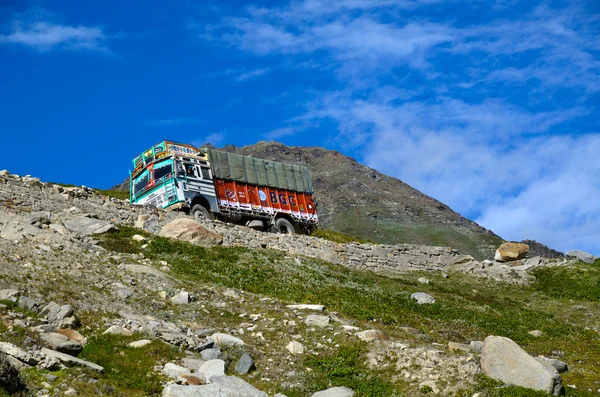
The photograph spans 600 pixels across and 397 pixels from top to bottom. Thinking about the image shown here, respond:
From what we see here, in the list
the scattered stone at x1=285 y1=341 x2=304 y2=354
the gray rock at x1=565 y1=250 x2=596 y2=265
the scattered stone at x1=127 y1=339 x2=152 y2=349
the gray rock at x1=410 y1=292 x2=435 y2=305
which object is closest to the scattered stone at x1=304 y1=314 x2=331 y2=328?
the scattered stone at x1=285 y1=341 x2=304 y2=354

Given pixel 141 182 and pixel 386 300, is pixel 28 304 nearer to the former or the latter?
pixel 386 300

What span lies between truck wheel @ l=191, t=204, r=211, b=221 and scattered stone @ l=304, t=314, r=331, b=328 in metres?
17.2

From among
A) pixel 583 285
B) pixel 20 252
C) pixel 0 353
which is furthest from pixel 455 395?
pixel 583 285

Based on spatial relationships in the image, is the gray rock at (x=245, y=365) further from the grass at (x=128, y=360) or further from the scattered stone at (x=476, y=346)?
the scattered stone at (x=476, y=346)

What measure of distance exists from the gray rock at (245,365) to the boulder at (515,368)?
519 cm

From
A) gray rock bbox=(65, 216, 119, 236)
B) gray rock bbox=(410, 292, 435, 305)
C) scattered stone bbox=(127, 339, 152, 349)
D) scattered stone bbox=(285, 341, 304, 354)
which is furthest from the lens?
gray rock bbox=(65, 216, 119, 236)

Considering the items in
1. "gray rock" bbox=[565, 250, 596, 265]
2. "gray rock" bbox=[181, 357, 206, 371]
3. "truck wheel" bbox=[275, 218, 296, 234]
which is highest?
"truck wheel" bbox=[275, 218, 296, 234]

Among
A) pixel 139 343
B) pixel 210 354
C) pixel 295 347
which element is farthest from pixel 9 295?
pixel 295 347

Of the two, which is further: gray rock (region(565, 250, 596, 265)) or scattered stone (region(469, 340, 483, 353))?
gray rock (region(565, 250, 596, 265))

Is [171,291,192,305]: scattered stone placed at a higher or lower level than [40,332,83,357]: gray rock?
higher

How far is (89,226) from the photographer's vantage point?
90.7 ft

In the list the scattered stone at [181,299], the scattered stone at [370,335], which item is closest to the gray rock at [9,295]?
the scattered stone at [181,299]

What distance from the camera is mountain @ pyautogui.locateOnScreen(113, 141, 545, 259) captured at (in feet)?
340

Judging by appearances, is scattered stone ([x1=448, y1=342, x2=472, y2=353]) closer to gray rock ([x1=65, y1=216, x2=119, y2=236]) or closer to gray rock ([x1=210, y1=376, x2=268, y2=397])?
gray rock ([x1=210, y1=376, x2=268, y2=397])
